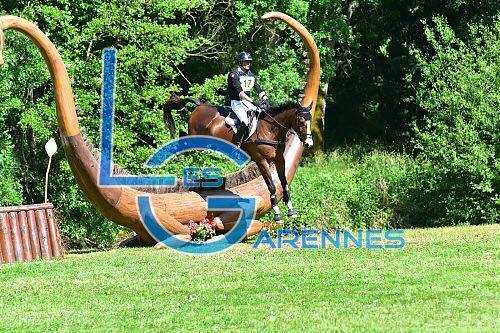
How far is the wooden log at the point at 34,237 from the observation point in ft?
56.1

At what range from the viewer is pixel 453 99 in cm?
2309

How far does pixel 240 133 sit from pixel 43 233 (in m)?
4.08

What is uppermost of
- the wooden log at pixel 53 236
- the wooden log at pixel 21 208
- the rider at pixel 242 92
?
the rider at pixel 242 92

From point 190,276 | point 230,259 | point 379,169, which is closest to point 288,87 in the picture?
point 379,169

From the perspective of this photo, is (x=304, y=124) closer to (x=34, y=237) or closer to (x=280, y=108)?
(x=280, y=108)

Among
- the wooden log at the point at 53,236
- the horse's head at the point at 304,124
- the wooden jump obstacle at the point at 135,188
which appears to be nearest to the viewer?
the wooden jump obstacle at the point at 135,188

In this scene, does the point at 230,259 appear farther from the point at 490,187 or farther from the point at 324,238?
the point at 490,187

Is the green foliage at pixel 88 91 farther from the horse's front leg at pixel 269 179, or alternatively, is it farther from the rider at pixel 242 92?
the horse's front leg at pixel 269 179

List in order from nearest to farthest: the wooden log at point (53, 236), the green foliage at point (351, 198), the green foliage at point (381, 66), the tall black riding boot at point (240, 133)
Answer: the wooden log at point (53, 236) → the tall black riding boot at point (240, 133) → the green foliage at point (351, 198) → the green foliage at point (381, 66)

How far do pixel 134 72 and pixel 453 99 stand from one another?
8444 mm

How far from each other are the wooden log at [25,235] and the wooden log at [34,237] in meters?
0.06

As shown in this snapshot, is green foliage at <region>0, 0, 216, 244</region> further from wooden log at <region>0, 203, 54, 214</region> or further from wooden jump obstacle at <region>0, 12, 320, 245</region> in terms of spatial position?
wooden log at <region>0, 203, 54, 214</region>

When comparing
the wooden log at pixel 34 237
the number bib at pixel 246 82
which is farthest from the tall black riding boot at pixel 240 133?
the wooden log at pixel 34 237

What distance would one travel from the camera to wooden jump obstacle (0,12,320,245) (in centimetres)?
1612
